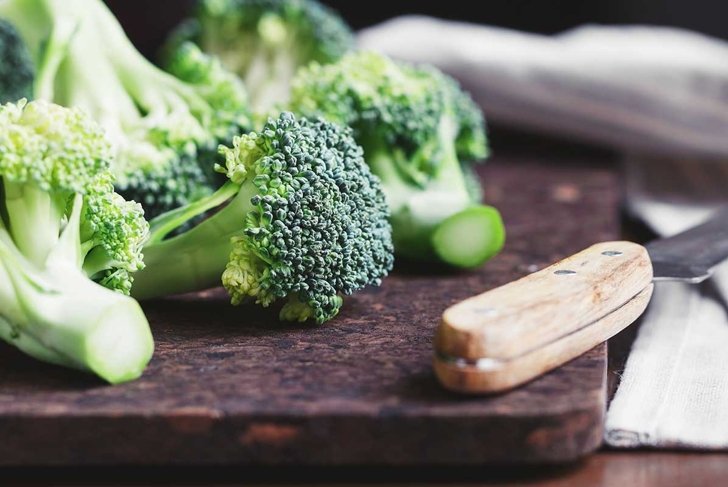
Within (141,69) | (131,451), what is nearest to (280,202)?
(131,451)

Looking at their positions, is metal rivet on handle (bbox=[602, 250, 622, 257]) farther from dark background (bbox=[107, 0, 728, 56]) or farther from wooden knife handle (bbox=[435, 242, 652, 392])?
dark background (bbox=[107, 0, 728, 56])

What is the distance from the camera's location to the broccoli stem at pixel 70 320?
122 centimetres

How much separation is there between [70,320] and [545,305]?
0.55 meters

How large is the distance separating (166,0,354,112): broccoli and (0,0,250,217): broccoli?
611 mm

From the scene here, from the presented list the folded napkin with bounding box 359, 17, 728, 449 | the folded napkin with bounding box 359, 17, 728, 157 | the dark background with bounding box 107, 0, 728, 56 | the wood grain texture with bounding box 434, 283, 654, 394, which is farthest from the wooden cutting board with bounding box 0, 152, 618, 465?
the dark background with bounding box 107, 0, 728, 56

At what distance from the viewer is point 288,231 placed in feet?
4.66

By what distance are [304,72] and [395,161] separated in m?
0.28

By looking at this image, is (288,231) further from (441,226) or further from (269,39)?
(269,39)

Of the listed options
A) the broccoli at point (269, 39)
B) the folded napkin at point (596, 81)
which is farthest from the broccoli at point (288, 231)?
the folded napkin at point (596, 81)

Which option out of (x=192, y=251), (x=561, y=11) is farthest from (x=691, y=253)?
(x=561, y=11)

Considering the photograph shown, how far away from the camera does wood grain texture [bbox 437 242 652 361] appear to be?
114 centimetres

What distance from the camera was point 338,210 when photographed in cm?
147

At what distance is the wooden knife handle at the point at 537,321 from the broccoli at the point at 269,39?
4.37 feet

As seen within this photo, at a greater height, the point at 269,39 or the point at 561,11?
the point at 269,39
